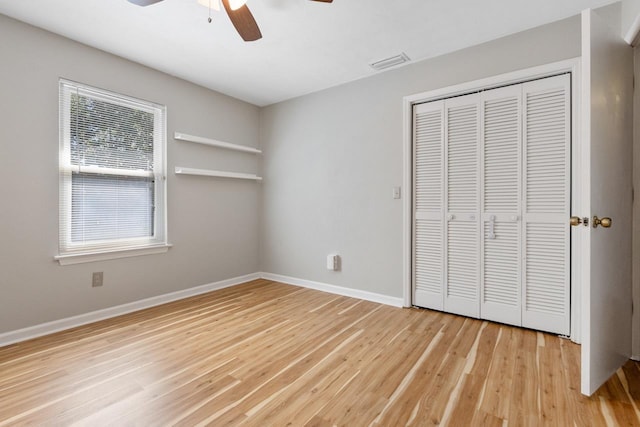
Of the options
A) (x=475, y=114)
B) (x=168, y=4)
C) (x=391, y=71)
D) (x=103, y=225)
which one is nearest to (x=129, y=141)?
(x=103, y=225)

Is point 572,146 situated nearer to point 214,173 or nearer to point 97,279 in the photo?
point 214,173

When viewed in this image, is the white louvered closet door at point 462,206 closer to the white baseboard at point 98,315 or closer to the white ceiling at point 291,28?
the white ceiling at point 291,28

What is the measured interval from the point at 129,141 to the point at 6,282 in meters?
1.54

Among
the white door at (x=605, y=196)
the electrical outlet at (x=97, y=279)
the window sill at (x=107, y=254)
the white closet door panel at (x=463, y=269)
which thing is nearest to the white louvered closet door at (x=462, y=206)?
the white closet door panel at (x=463, y=269)

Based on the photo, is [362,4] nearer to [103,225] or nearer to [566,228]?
[566,228]

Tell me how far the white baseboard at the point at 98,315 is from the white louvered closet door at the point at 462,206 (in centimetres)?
274

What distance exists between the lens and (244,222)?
427 centimetres

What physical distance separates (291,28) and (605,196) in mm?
2463

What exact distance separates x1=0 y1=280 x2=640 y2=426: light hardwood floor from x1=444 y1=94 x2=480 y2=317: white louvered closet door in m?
0.26

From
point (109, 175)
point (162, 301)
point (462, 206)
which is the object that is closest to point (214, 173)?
point (109, 175)

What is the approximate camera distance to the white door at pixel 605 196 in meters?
1.63

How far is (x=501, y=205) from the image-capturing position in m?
2.69

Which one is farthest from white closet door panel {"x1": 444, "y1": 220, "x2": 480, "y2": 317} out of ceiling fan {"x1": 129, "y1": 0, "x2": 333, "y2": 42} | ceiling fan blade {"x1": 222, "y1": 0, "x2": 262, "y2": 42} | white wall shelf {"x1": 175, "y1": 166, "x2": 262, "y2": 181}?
white wall shelf {"x1": 175, "y1": 166, "x2": 262, "y2": 181}

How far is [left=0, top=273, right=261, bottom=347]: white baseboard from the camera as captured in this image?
2.39 meters
